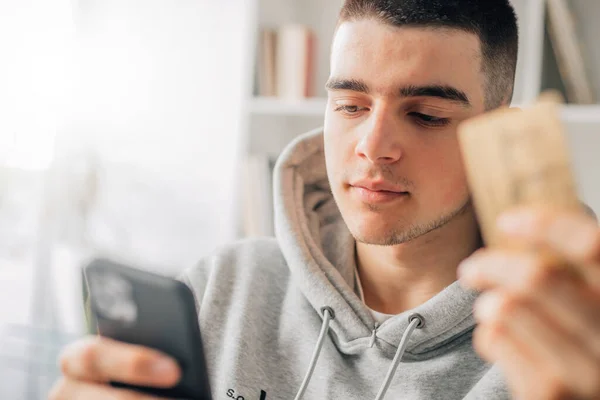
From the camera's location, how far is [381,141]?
0.94 metres

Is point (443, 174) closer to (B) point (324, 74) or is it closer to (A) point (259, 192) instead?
(A) point (259, 192)

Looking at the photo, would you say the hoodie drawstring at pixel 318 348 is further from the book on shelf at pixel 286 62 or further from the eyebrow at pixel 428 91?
the book on shelf at pixel 286 62

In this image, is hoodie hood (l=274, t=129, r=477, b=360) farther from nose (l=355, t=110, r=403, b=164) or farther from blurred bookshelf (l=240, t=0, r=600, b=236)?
A: blurred bookshelf (l=240, t=0, r=600, b=236)

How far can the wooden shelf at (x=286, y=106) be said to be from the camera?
6.23ft

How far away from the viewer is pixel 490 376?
858mm

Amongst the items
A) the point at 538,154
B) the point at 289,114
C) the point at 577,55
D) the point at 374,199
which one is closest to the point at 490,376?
the point at 374,199

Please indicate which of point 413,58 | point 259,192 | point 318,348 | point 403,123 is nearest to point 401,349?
point 318,348

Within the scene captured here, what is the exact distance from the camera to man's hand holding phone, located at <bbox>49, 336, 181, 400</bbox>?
26.2 inches

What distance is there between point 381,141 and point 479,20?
28 cm

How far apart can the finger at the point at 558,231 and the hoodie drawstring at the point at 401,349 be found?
0.47 m

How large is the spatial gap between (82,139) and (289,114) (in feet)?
2.99

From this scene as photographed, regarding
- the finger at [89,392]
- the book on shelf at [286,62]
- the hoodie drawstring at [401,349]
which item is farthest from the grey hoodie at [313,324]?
the book on shelf at [286,62]

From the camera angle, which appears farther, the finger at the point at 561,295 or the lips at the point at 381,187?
the lips at the point at 381,187

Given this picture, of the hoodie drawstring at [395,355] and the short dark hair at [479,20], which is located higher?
the short dark hair at [479,20]
